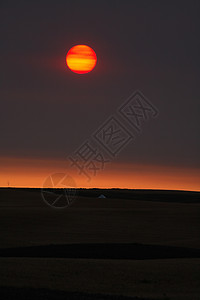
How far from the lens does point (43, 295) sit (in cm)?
2059

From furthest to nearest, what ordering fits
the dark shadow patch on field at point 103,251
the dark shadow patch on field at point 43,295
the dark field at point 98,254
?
the dark shadow patch on field at point 103,251, the dark field at point 98,254, the dark shadow patch on field at point 43,295

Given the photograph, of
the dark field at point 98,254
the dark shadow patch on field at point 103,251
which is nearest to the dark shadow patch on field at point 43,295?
the dark field at point 98,254

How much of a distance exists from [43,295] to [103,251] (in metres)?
19.0

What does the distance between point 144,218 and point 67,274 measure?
44.6 m

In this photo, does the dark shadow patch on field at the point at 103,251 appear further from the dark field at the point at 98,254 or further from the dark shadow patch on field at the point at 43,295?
the dark shadow patch on field at the point at 43,295

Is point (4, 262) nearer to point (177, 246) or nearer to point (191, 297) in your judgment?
point (191, 297)

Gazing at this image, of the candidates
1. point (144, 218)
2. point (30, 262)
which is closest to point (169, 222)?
point (144, 218)

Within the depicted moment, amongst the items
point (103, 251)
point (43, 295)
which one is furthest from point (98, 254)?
point (43, 295)

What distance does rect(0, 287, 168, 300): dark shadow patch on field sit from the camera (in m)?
20.0

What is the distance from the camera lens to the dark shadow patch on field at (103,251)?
37188 mm

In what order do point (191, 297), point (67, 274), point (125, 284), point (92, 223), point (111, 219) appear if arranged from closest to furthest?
Answer: 1. point (191, 297)
2. point (125, 284)
3. point (67, 274)
4. point (92, 223)
5. point (111, 219)

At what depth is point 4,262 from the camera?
31.1m

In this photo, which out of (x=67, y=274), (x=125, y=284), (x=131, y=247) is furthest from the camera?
(x=131, y=247)

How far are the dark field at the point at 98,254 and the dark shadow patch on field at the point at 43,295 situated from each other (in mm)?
33
